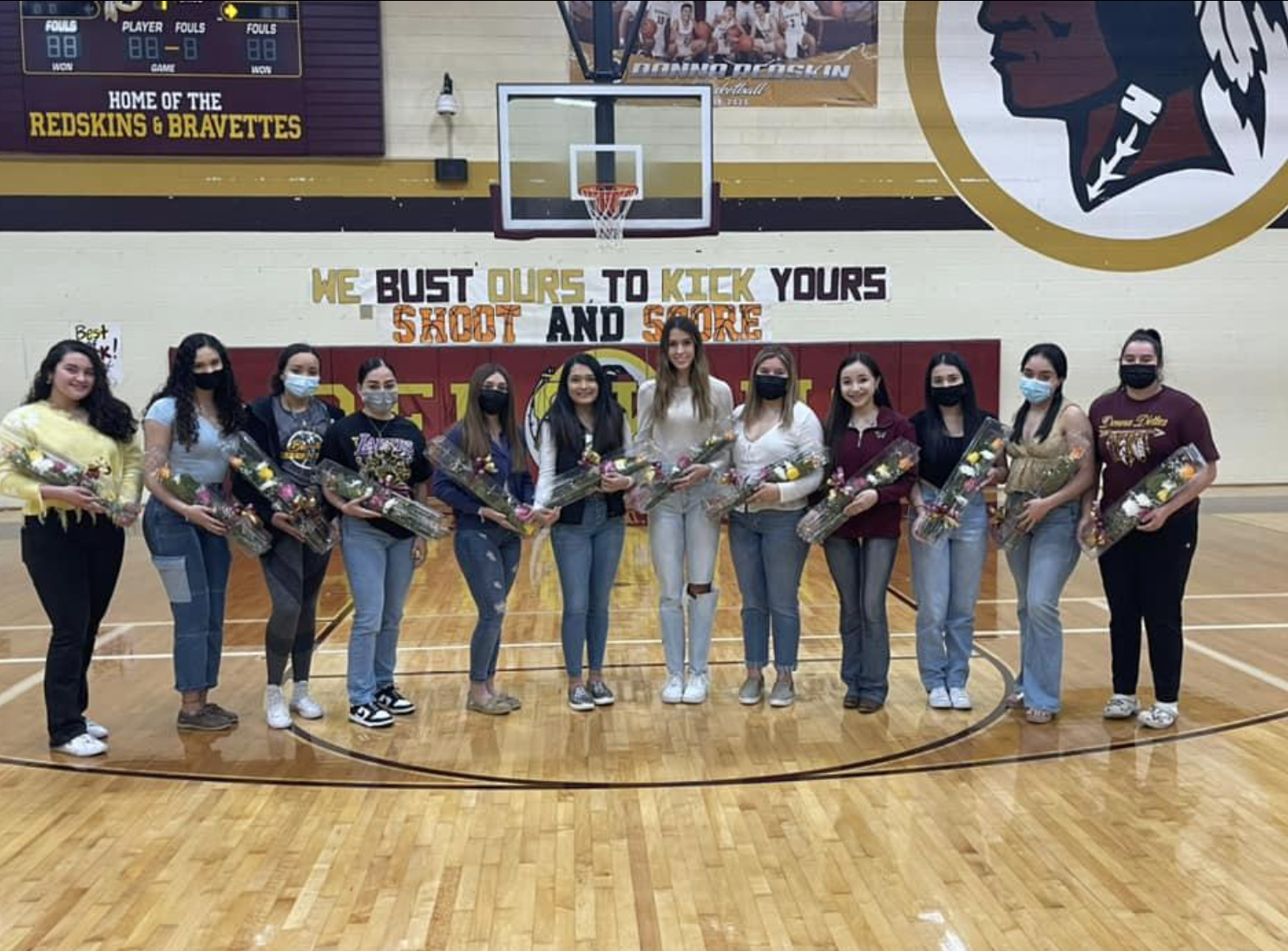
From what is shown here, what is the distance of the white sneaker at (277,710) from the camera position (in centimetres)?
420

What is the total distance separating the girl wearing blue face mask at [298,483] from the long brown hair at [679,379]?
1.42m

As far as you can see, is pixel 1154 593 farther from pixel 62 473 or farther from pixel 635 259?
pixel 635 259

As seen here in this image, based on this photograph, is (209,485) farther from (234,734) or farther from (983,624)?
(983,624)

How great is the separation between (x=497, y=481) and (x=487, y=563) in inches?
14.5

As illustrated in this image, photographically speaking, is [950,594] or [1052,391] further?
[950,594]

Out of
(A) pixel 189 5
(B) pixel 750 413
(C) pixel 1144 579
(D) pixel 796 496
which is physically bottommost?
(C) pixel 1144 579

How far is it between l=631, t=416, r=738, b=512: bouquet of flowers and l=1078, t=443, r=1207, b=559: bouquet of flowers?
1.54 metres

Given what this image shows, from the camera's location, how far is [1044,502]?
402 cm

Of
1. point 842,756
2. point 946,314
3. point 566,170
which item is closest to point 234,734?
point 842,756

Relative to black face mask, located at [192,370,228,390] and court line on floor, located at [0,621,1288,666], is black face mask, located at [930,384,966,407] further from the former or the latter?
black face mask, located at [192,370,228,390]

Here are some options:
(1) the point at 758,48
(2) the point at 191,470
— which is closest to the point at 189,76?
(1) the point at 758,48

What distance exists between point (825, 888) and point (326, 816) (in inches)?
66.2

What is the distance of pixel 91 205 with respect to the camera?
34.3ft

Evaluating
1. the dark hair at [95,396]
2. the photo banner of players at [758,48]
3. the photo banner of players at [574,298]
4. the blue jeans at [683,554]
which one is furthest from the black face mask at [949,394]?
the photo banner of players at [758,48]
